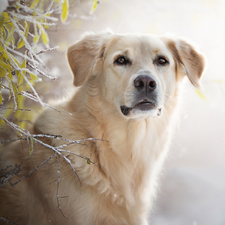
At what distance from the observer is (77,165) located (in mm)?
1814

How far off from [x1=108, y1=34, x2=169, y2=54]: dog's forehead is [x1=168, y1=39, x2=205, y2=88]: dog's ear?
0.13 m

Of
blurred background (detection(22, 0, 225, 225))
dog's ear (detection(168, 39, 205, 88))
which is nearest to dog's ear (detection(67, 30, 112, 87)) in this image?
dog's ear (detection(168, 39, 205, 88))

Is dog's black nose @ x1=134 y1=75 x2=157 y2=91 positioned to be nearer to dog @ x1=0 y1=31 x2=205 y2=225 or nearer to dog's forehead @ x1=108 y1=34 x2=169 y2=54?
dog @ x1=0 y1=31 x2=205 y2=225

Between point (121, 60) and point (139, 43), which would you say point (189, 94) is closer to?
point (139, 43)

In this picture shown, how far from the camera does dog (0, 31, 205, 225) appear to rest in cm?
173

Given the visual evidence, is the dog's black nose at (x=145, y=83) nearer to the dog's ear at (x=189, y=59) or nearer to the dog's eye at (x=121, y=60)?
the dog's eye at (x=121, y=60)

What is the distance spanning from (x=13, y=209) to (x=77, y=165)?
0.61m

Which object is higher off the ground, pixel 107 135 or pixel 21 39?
pixel 21 39

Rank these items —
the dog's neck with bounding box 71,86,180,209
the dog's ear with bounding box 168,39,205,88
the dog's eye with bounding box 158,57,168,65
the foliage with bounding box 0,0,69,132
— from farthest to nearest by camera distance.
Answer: the dog's ear with bounding box 168,39,205,88 < the dog's eye with bounding box 158,57,168,65 < the dog's neck with bounding box 71,86,180,209 < the foliage with bounding box 0,0,69,132

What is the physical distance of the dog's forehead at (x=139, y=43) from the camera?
198cm

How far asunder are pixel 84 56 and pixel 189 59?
1002 millimetres

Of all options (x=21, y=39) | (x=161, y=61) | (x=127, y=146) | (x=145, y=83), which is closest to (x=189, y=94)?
(x=161, y=61)

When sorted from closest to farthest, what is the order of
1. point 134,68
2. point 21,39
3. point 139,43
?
point 21,39 < point 134,68 < point 139,43

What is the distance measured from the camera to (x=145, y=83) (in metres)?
1.70
